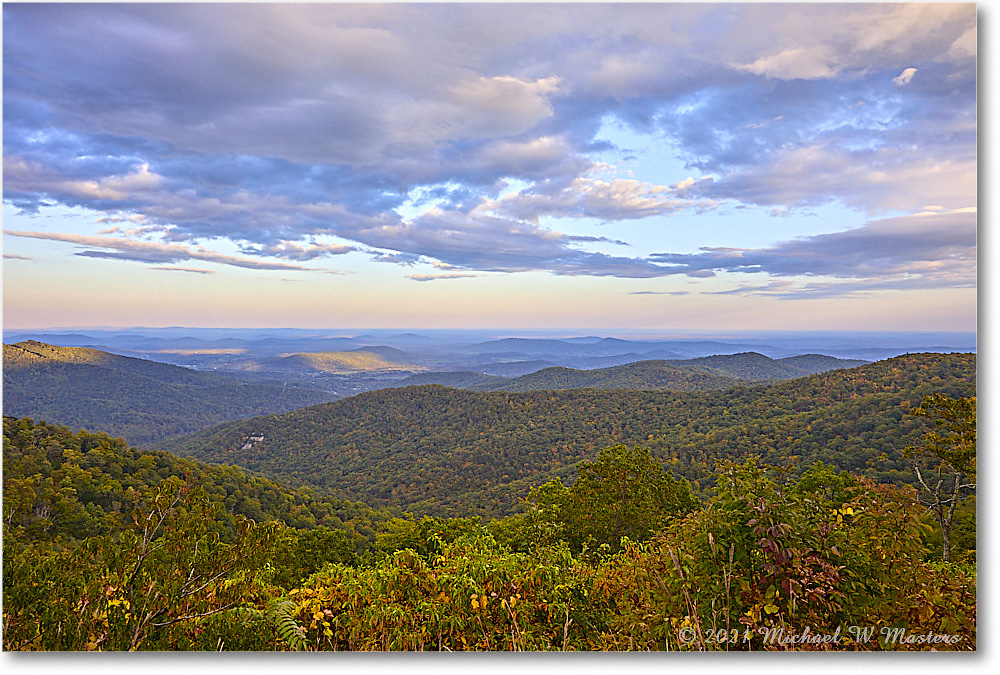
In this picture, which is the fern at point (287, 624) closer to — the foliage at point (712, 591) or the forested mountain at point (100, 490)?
the foliage at point (712, 591)

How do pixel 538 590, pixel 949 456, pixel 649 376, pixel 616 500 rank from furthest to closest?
1. pixel 649 376
2. pixel 616 500
3. pixel 949 456
4. pixel 538 590

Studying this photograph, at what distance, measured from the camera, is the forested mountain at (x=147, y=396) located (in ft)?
→ 63.7

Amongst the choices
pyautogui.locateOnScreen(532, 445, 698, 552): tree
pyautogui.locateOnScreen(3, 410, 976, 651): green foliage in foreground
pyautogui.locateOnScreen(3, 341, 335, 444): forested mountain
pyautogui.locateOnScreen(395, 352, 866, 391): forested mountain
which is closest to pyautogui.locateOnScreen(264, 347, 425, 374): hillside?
pyautogui.locateOnScreen(395, 352, 866, 391): forested mountain

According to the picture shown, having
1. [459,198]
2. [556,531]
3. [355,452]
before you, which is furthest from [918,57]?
[355,452]

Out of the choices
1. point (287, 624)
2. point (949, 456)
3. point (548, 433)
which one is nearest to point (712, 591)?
point (287, 624)

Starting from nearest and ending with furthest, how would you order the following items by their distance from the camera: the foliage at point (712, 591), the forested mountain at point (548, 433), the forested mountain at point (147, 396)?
1. the foliage at point (712, 591)
2. the forested mountain at point (548, 433)
3. the forested mountain at point (147, 396)

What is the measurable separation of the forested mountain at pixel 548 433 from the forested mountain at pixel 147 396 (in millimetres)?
2972

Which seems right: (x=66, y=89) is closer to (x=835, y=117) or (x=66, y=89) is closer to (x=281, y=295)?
(x=281, y=295)

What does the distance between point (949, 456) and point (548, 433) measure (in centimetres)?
1811

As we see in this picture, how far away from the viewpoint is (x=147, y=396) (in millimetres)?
35375

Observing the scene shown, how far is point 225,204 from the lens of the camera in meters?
6.05

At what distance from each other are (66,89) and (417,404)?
30.7m

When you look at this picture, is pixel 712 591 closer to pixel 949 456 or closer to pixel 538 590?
pixel 538 590

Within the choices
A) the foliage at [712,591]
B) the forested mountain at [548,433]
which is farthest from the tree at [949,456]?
the foliage at [712,591]
